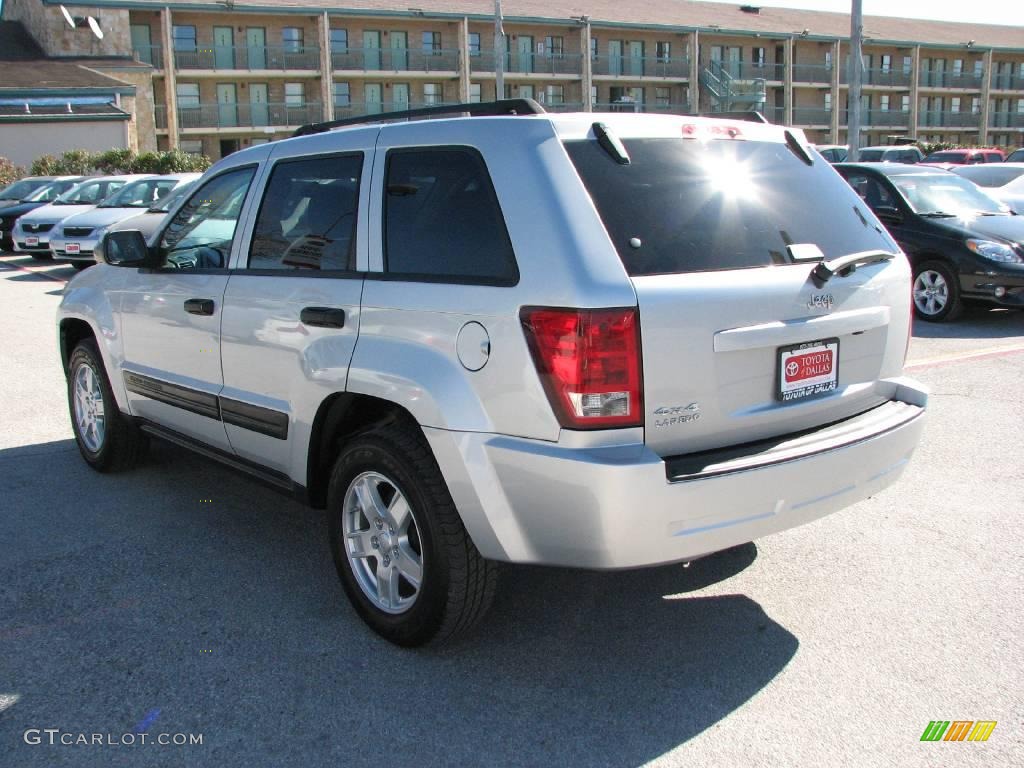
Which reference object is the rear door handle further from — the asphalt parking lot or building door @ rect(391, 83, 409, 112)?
building door @ rect(391, 83, 409, 112)

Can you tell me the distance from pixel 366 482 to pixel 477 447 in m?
0.69

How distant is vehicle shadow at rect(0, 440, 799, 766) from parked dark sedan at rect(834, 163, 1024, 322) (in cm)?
748

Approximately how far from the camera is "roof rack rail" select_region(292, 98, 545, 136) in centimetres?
360

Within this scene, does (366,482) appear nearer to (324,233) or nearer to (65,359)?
(324,233)

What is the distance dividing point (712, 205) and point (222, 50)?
47.7 metres

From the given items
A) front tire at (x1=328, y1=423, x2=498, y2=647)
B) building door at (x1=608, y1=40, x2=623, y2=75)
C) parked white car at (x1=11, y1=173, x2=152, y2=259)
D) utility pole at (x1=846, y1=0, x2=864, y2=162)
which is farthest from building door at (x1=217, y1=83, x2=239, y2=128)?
front tire at (x1=328, y1=423, x2=498, y2=647)

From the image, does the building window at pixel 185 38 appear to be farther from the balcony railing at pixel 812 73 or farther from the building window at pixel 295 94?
the balcony railing at pixel 812 73

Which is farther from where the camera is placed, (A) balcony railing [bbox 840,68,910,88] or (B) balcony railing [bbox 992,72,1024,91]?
(B) balcony railing [bbox 992,72,1024,91]

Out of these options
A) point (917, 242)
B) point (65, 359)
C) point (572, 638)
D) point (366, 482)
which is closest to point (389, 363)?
point (366, 482)

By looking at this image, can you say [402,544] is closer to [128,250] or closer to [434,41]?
[128,250]

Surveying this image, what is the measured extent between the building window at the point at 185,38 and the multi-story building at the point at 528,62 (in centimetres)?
7

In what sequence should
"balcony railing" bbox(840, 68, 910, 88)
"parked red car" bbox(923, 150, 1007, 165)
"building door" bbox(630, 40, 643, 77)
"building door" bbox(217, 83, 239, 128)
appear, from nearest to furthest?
"parked red car" bbox(923, 150, 1007, 165) < "building door" bbox(217, 83, 239, 128) < "building door" bbox(630, 40, 643, 77) < "balcony railing" bbox(840, 68, 910, 88)

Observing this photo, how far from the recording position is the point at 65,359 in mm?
6328

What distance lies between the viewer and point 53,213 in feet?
65.0
